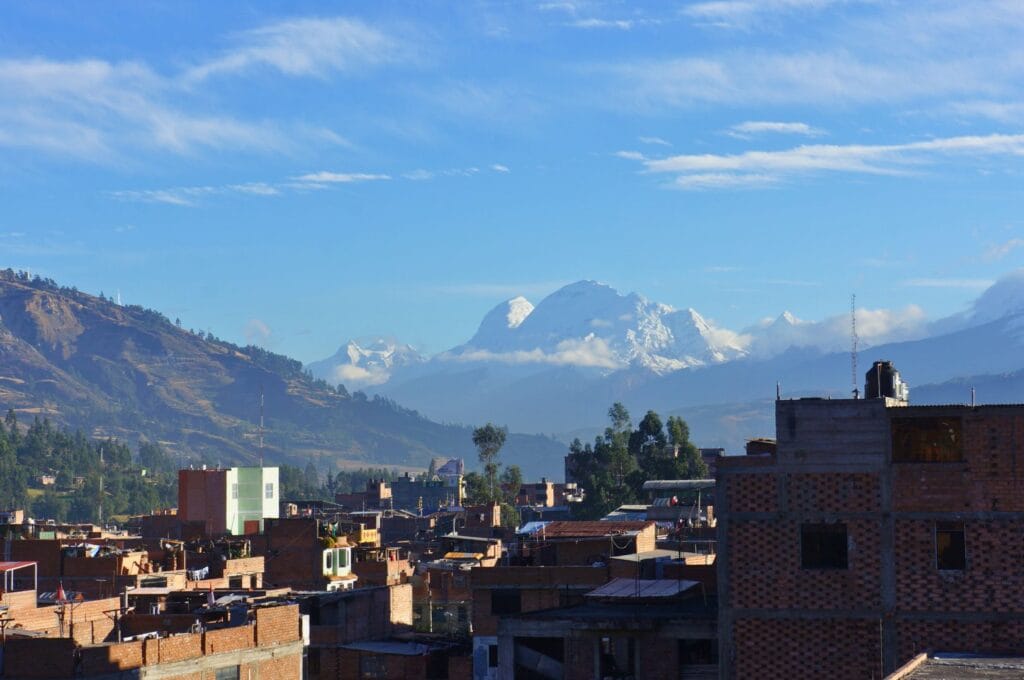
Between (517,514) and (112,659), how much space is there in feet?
348

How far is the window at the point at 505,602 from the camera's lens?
171 feet

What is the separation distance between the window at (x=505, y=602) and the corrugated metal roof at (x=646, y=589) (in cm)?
999

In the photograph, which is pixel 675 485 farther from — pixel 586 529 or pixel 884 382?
pixel 884 382

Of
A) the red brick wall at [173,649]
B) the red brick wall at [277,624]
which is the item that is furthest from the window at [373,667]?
the red brick wall at [173,649]

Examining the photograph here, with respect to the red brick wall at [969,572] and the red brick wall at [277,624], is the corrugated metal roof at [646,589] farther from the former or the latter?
the red brick wall at [277,624]

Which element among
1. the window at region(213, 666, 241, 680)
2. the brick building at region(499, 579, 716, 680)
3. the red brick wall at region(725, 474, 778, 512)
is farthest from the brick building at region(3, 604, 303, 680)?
the red brick wall at region(725, 474, 778, 512)

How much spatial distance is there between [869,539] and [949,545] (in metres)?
1.54

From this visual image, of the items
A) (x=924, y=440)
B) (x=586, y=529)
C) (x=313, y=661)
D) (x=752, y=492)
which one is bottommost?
(x=313, y=661)

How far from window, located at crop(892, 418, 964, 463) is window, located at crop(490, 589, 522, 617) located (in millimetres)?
20671

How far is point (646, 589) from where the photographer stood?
4100 cm

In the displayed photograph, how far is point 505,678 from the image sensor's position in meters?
40.0

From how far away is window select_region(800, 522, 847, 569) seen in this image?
3362 centimetres

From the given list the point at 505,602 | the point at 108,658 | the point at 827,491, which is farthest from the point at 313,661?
the point at 827,491

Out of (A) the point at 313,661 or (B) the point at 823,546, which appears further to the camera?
(A) the point at 313,661
